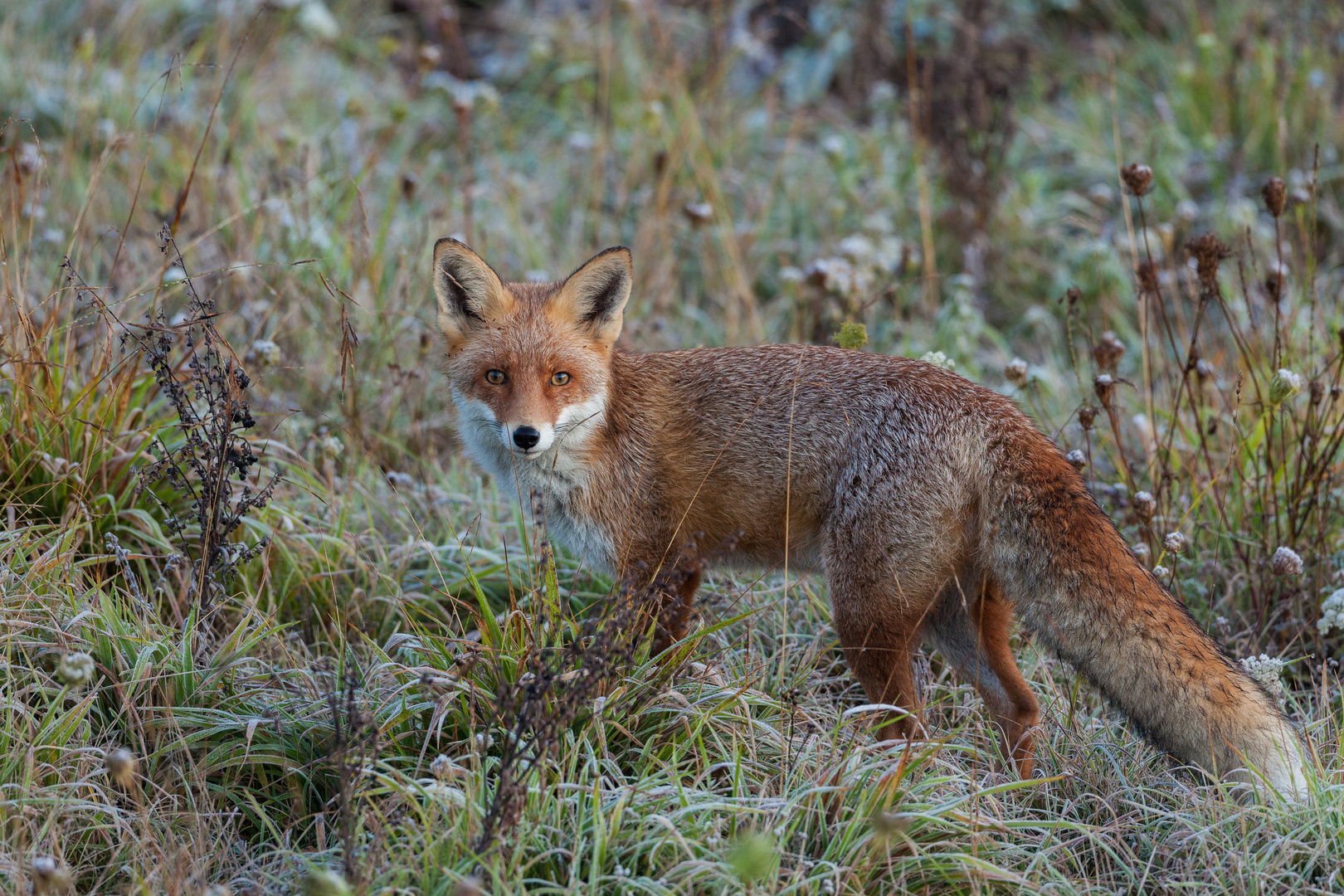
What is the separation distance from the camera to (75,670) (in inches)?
106

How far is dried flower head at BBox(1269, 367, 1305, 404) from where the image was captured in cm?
398

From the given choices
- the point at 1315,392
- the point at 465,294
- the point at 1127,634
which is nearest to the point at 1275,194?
the point at 1315,392

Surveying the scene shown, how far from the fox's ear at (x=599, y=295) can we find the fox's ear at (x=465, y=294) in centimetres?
23

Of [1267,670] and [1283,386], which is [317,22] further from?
[1267,670]

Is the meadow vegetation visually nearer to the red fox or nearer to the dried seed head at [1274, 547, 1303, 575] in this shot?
the dried seed head at [1274, 547, 1303, 575]

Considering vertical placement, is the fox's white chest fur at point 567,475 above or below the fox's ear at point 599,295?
below

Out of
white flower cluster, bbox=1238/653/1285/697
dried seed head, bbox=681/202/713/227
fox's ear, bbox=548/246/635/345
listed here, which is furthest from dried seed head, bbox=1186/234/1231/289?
dried seed head, bbox=681/202/713/227

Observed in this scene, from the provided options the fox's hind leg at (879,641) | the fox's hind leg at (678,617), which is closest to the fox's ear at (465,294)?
the fox's hind leg at (678,617)

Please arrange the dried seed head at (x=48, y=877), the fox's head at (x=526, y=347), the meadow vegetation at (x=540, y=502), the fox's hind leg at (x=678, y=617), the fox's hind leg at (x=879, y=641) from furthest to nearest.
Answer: the fox's head at (x=526, y=347) → the fox's hind leg at (x=678, y=617) → the fox's hind leg at (x=879, y=641) → the meadow vegetation at (x=540, y=502) → the dried seed head at (x=48, y=877)

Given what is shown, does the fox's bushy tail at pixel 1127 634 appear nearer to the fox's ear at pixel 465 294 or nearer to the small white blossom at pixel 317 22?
the fox's ear at pixel 465 294

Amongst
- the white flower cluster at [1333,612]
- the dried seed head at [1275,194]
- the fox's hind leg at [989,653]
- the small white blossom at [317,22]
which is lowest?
the fox's hind leg at [989,653]

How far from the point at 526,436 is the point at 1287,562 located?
2.89m

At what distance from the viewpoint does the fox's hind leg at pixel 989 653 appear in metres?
3.76

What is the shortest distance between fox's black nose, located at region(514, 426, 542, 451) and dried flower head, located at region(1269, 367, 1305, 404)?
9.18ft
